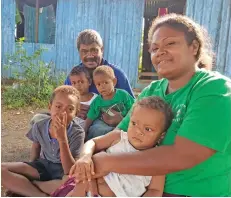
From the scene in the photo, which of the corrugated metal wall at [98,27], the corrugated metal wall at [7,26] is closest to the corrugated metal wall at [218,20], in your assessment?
the corrugated metal wall at [98,27]

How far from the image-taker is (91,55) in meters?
3.24

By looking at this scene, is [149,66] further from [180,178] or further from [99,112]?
[180,178]

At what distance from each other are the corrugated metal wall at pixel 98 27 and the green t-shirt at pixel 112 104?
5167 mm

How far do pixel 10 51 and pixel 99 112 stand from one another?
5.78 meters

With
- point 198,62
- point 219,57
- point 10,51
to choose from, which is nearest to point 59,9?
point 10,51

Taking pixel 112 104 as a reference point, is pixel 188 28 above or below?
above

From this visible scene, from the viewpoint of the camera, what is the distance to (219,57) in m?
7.84

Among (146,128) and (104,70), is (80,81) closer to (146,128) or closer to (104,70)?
(104,70)

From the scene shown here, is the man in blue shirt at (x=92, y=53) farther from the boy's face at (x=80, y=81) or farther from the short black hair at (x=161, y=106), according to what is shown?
the short black hair at (x=161, y=106)

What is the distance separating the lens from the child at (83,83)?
Result: 3135mm

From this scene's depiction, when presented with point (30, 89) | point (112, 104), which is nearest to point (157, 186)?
point (112, 104)

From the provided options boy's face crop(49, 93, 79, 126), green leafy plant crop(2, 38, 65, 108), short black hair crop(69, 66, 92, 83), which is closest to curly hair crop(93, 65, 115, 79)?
short black hair crop(69, 66, 92, 83)

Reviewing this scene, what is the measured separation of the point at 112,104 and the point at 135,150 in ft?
4.47

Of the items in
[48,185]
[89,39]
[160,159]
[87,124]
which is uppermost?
[89,39]
